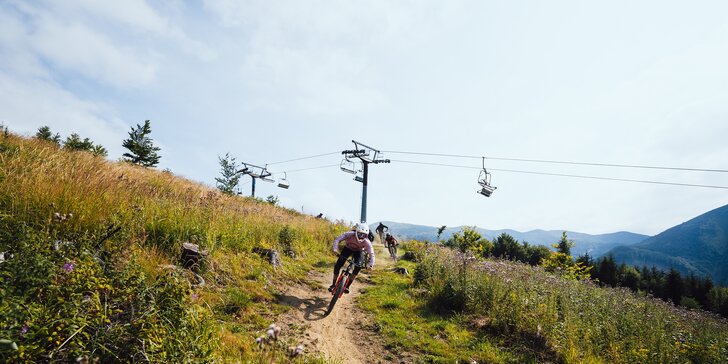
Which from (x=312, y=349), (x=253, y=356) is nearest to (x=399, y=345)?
(x=312, y=349)

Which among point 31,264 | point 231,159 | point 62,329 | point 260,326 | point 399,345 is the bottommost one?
point 399,345

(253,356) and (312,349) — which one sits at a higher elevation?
(253,356)

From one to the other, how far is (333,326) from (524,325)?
15.4 ft

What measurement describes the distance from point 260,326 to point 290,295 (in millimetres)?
2699

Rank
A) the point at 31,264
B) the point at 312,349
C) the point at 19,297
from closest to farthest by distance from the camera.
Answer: the point at 19,297 → the point at 31,264 → the point at 312,349

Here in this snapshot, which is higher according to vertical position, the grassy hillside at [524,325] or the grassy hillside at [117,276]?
the grassy hillside at [117,276]

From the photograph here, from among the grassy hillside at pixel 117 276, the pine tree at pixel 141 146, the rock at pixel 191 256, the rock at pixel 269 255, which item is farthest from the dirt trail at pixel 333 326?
the pine tree at pixel 141 146

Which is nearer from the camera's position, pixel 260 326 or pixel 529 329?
pixel 260 326

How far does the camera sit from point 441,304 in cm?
977

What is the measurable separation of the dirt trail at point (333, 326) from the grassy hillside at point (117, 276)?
605 millimetres

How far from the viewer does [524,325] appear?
7.70 m

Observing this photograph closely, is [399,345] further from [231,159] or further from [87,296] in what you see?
[231,159]

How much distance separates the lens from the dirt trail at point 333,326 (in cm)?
634

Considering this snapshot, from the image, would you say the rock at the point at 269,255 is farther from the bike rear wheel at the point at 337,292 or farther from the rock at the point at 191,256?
the rock at the point at 191,256
